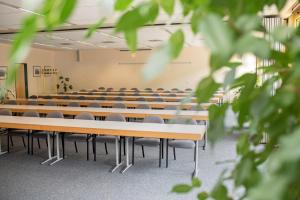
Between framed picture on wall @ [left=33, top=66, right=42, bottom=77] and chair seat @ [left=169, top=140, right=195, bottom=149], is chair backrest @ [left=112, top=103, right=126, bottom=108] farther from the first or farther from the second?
framed picture on wall @ [left=33, top=66, right=42, bottom=77]

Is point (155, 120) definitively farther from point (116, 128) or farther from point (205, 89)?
point (205, 89)

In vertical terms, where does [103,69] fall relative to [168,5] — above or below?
above

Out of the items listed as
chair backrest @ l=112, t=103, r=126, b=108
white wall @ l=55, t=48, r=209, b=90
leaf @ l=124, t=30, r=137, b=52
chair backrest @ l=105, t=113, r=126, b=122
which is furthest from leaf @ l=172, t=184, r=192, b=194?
white wall @ l=55, t=48, r=209, b=90

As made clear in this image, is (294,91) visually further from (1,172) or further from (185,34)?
(1,172)

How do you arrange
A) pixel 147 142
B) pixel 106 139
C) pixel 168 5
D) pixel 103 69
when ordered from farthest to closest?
1. pixel 103 69
2. pixel 106 139
3. pixel 147 142
4. pixel 168 5

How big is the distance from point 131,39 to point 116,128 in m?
3.75

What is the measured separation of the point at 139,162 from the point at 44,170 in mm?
1493

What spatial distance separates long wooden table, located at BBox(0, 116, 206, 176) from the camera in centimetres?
387

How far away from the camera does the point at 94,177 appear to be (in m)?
4.24

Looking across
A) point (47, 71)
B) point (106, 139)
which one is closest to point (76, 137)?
point (106, 139)

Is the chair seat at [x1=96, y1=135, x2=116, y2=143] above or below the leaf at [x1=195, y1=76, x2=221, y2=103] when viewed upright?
below

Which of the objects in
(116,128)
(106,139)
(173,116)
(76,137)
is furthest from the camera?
(76,137)

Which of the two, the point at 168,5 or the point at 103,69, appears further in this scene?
the point at 103,69

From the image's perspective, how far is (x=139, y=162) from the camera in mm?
4883
